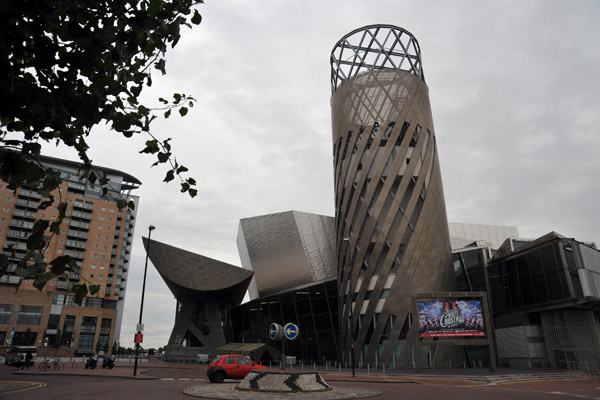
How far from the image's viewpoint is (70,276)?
77.6m

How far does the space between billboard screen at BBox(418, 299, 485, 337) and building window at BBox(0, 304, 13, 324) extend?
80106mm

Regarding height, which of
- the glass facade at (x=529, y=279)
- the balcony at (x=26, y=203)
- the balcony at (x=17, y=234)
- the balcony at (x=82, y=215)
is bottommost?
the glass facade at (x=529, y=279)

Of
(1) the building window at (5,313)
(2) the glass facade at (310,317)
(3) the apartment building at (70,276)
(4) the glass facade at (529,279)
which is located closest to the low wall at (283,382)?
(4) the glass facade at (529,279)

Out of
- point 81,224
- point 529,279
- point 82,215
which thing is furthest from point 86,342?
point 529,279

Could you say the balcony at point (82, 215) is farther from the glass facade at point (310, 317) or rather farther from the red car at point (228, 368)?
the red car at point (228, 368)

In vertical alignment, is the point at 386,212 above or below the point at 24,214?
below

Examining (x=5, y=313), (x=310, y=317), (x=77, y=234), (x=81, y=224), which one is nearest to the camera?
(x=310, y=317)

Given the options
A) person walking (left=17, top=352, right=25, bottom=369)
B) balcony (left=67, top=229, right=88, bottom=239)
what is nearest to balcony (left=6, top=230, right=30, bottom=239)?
balcony (left=67, top=229, right=88, bottom=239)

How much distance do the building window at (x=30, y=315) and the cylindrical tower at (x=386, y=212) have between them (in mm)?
69320

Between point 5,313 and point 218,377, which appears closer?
point 218,377

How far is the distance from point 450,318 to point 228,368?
17992 mm

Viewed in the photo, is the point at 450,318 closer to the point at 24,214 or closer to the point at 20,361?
the point at 20,361

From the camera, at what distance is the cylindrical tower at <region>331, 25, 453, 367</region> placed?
36.3 m

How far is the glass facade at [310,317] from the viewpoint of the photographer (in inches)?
1720
